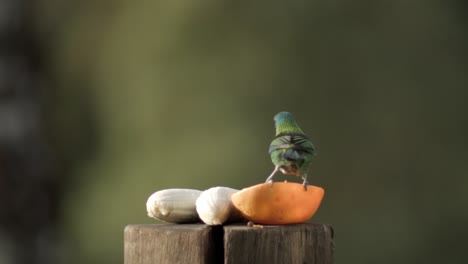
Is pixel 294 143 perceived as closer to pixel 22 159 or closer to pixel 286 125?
pixel 286 125

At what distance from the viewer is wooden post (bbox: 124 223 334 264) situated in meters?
1.03

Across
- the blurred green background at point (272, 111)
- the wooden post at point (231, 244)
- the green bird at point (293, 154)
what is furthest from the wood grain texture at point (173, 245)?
the blurred green background at point (272, 111)

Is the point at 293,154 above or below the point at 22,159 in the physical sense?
below

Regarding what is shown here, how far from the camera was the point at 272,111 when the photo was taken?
3076mm

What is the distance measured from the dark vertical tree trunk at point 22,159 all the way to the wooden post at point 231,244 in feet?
7.58

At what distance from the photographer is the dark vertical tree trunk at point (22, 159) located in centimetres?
326

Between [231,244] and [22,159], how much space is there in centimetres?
254

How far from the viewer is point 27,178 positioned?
3357 mm

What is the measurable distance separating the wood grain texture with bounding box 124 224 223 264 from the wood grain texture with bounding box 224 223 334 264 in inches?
1.4

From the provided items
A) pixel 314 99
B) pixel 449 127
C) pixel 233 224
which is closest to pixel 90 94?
pixel 314 99

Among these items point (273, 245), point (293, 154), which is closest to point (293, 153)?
point (293, 154)

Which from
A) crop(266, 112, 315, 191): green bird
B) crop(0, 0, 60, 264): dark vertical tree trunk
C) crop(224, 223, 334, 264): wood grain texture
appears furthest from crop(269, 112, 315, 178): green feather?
crop(0, 0, 60, 264): dark vertical tree trunk

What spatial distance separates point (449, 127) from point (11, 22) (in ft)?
7.10

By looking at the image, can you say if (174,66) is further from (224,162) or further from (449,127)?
(449,127)
